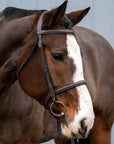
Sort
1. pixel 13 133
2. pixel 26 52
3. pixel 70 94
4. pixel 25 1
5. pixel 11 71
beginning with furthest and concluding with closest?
pixel 25 1 < pixel 13 133 < pixel 11 71 < pixel 26 52 < pixel 70 94

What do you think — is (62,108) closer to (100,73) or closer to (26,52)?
(26,52)

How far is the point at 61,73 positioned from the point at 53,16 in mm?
296

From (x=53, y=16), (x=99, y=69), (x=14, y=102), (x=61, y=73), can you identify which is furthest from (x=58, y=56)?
(x=99, y=69)

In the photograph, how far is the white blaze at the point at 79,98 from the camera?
1.22 metres

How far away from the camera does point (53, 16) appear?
135 cm

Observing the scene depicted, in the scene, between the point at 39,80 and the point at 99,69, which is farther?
the point at 99,69

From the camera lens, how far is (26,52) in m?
1.41

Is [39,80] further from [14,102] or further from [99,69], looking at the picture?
[99,69]

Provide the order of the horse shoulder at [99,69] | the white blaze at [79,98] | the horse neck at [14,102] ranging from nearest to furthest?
the white blaze at [79,98], the horse neck at [14,102], the horse shoulder at [99,69]

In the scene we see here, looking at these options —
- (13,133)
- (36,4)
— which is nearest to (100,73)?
(13,133)

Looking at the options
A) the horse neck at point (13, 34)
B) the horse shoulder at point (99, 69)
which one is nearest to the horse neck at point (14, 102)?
the horse neck at point (13, 34)

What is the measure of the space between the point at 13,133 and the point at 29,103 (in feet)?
0.74

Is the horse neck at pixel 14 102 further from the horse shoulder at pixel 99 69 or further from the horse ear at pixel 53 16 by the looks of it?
the horse shoulder at pixel 99 69

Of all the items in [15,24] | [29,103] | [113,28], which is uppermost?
[15,24]
